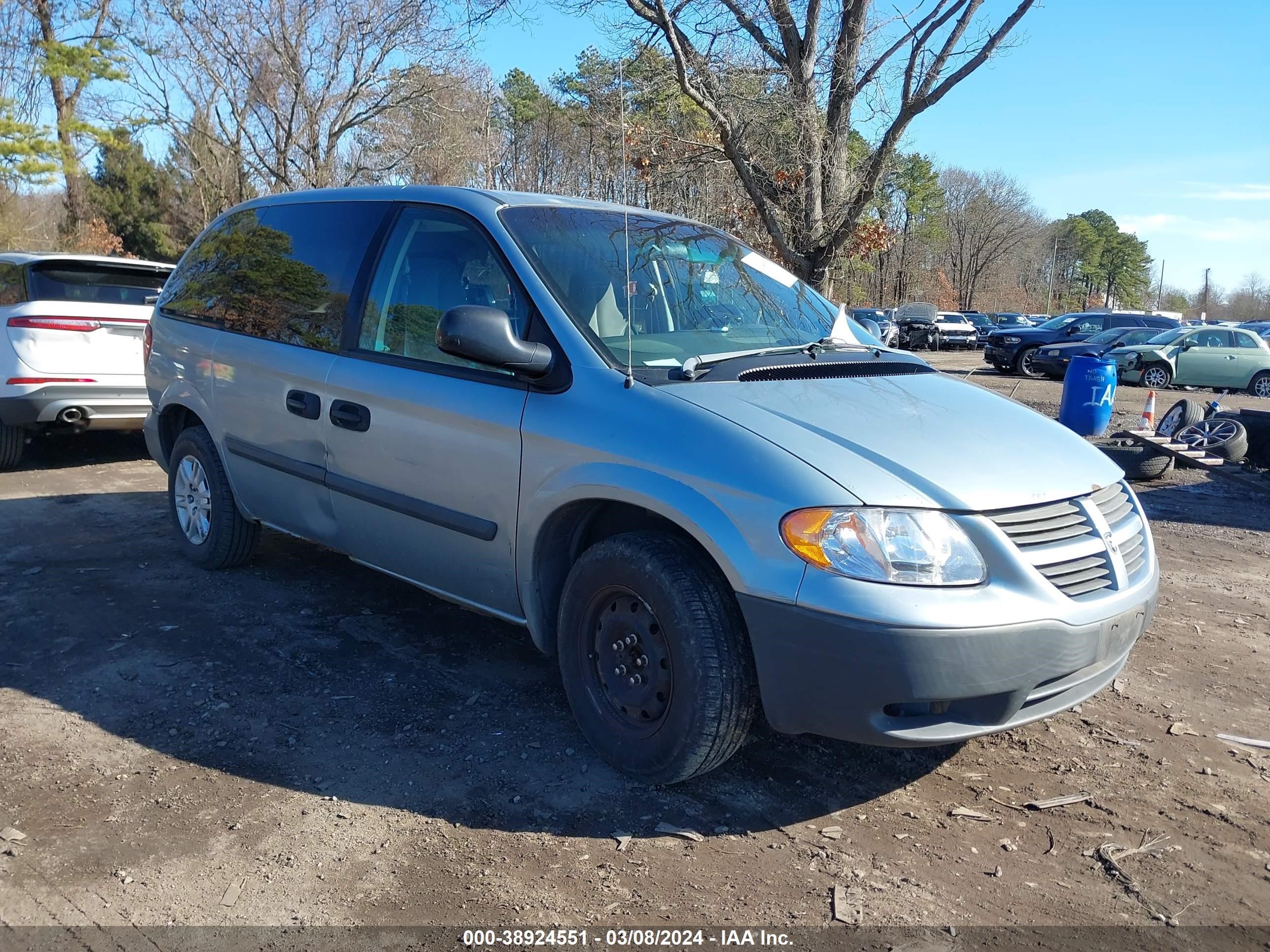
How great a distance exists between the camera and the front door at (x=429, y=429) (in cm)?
348

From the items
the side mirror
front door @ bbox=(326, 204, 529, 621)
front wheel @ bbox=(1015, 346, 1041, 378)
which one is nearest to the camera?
the side mirror

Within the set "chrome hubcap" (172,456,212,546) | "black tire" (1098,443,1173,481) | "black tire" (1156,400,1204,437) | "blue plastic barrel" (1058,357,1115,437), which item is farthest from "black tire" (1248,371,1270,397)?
"chrome hubcap" (172,456,212,546)

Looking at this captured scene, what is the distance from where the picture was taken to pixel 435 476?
366cm

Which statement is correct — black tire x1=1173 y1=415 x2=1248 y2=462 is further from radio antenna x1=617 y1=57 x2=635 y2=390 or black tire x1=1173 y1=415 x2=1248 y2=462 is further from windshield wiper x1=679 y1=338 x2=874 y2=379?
radio antenna x1=617 y1=57 x2=635 y2=390

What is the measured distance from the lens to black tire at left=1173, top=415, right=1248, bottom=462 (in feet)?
30.8

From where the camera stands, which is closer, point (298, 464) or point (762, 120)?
point (298, 464)

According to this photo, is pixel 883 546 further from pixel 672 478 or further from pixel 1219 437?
pixel 1219 437

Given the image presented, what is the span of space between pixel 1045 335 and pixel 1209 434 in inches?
678

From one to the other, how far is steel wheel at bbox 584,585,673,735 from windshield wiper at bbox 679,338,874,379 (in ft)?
2.52

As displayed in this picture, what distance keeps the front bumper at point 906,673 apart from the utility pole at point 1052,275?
95660 millimetres

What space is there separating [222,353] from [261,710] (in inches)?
79.3

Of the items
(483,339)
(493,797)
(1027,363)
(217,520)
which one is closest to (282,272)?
(217,520)

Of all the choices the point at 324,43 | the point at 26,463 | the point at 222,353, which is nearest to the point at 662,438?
the point at 222,353

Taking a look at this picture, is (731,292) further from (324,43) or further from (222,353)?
(324,43)
